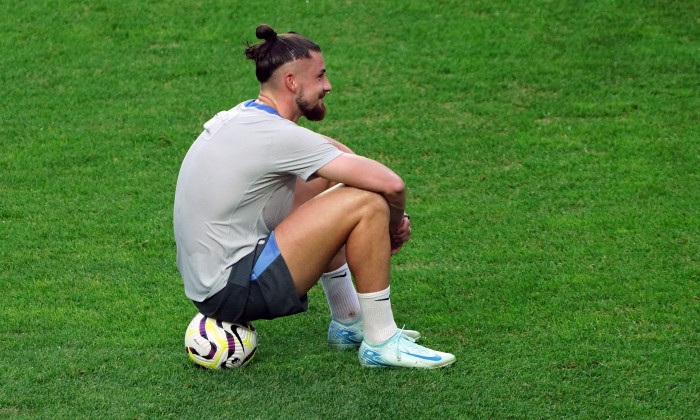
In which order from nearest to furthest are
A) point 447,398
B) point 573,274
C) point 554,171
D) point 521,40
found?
point 447,398 → point 573,274 → point 554,171 → point 521,40

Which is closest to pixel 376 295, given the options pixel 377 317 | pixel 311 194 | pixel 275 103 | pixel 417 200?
pixel 377 317

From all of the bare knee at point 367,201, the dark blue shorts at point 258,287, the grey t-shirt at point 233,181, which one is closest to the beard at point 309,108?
the grey t-shirt at point 233,181

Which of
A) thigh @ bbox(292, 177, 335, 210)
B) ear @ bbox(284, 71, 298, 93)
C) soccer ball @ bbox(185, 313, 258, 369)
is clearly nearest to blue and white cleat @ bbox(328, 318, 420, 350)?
soccer ball @ bbox(185, 313, 258, 369)

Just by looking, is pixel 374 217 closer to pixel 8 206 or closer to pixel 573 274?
pixel 573 274

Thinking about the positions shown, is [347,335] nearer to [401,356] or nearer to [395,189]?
[401,356]

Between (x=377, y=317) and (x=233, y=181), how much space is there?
89 cm

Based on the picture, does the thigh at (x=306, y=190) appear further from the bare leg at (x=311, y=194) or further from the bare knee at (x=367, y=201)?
the bare knee at (x=367, y=201)

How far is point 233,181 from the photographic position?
3.93 m

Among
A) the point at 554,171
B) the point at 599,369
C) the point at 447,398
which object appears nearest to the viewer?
the point at 447,398

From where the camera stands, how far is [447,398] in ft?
12.5

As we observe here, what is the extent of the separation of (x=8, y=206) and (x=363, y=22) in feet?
14.9

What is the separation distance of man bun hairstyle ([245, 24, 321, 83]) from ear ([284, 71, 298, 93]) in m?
0.06

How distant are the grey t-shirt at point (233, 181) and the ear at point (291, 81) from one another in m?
0.13

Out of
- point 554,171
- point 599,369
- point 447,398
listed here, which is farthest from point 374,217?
point 554,171
